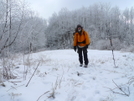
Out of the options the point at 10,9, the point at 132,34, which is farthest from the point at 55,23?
the point at 10,9

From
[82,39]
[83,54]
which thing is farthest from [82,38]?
[83,54]

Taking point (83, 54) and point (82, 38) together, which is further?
point (83, 54)

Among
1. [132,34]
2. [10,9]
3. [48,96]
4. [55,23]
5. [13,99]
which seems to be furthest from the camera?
[55,23]

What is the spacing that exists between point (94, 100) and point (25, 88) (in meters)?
1.18

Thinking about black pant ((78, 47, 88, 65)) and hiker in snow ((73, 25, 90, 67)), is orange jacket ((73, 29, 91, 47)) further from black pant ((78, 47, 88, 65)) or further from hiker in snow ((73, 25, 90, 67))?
black pant ((78, 47, 88, 65))

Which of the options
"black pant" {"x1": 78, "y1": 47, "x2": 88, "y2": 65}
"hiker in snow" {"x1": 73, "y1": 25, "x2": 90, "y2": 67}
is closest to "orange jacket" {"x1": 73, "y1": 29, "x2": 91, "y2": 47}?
"hiker in snow" {"x1": 73, "y1": 25, "x2": 90, "y2": 67}

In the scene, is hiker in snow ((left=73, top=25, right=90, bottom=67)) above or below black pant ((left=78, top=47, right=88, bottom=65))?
above

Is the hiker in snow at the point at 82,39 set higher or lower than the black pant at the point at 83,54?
higher

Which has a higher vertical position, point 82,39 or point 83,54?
point 82,39

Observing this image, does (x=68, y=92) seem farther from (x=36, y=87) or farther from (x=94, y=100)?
(x=36, y=87)

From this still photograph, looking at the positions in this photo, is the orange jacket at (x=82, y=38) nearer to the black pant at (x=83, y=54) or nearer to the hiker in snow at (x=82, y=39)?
the hiker in snow at (x=82, y=39)


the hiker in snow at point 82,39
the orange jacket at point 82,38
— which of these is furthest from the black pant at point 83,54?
the orange jacket at point 82,38

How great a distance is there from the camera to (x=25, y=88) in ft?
5.48

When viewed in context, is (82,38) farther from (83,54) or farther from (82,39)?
(83,54)
